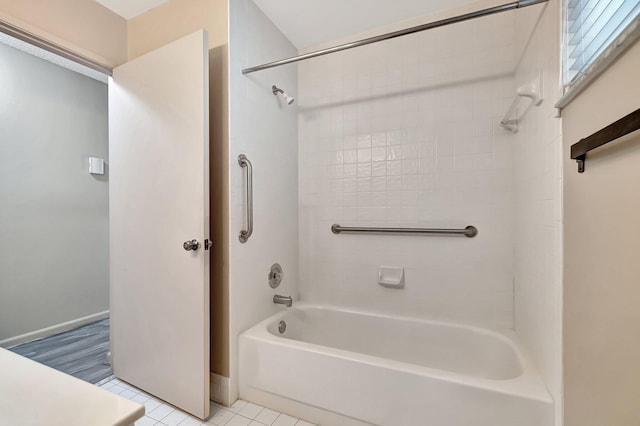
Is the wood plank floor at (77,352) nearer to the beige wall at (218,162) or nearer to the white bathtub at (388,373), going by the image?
the beige wall at (218,162)

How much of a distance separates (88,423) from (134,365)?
1570 mm

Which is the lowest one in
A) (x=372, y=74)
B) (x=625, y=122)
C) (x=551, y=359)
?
(x=551, y=359)

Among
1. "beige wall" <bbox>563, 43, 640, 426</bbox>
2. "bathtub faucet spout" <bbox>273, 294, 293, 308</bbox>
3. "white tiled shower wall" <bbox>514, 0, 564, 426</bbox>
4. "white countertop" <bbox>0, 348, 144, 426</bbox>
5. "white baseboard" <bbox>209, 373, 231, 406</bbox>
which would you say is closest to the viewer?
"white countertop" <bbox>0, 348, 144, 426</bbox>

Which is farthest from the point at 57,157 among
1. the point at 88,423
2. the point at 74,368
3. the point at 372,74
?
the point at 88,423

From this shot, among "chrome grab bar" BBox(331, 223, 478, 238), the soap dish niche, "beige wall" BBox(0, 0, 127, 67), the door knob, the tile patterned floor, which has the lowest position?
the tile patterned floor

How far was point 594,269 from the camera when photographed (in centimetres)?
78

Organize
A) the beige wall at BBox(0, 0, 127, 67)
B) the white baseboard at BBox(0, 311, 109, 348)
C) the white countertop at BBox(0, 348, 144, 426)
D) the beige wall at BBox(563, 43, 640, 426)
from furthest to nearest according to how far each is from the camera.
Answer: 1. the white baseboard at BBox(0, 311, 109, 348)
2. the beige wall at BBox(0, 0, 127, 67)
3. the beige wall at BBox(563, 43, 640, 426)
4. the white countertop at BBox(0, 348, 144, 426)

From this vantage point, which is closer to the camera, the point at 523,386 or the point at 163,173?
the point at 523,386

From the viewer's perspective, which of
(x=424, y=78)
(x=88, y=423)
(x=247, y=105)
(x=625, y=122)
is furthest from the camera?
(x=424, y=78)

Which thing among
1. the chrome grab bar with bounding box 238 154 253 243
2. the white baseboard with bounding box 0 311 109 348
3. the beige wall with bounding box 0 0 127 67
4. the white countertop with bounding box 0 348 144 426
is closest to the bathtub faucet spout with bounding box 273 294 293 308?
the chrome grab bar with bounding box 238 154 253 243

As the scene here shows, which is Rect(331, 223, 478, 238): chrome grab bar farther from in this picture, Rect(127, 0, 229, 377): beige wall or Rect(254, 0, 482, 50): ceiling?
Rect(254, 0, 482, 50): ceiling

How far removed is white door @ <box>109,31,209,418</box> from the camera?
1.43 meters

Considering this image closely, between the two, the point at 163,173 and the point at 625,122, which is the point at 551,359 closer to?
the point at 625,122

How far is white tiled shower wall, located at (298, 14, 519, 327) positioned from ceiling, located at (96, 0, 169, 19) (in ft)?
3.41
